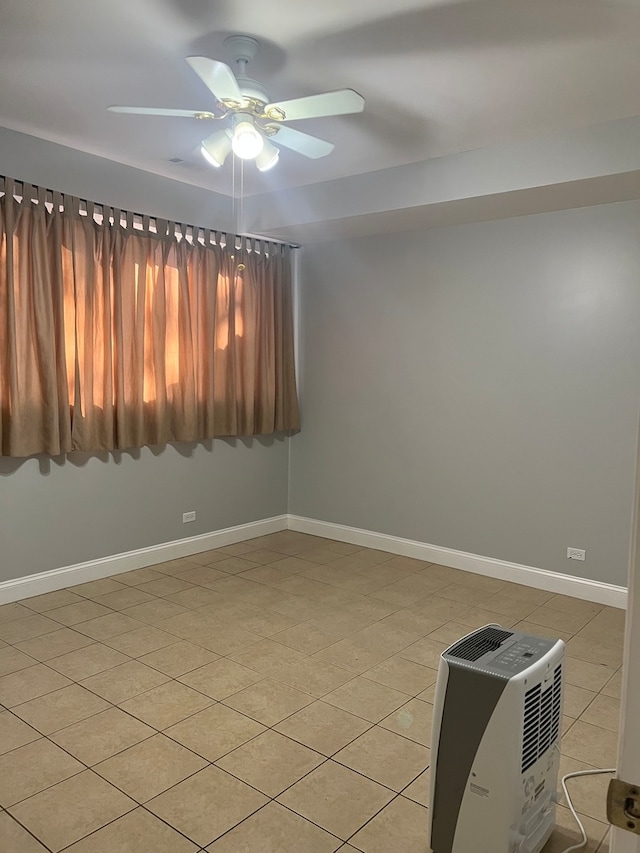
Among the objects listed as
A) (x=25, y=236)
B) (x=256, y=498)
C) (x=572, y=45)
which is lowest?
(x=256, y=498)

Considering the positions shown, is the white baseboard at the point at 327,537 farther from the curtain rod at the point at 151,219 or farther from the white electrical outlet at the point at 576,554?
the curtain rod at the point at 151,219

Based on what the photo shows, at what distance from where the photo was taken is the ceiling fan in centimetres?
259

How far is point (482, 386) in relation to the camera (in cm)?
471

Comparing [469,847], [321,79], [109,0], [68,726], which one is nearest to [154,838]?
[68,726]

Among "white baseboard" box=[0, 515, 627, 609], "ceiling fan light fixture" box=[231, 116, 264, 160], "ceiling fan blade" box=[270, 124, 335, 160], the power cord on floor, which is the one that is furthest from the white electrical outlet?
"ceiling fan light fixture" box=[231, 116, 264, 160]

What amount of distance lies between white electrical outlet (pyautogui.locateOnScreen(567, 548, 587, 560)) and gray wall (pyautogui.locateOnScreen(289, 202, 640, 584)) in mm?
34

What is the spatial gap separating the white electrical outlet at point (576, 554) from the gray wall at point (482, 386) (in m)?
0.03

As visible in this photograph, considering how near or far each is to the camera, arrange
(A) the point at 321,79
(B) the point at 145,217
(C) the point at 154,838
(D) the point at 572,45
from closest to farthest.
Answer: (C) the point at 154,838
(D) the point at 572,45
(A) the point at 321,79
(B) the point at 145,217

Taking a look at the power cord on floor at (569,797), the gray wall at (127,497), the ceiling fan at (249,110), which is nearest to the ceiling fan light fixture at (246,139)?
the ceiling fan at (249,110)

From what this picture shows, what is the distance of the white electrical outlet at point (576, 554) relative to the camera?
4.32 meters

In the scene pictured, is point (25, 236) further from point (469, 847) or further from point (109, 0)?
point (469, 847)

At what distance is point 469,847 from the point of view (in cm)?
190

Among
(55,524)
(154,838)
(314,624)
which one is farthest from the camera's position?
(55,524)

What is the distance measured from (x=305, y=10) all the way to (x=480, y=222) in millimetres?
2456
